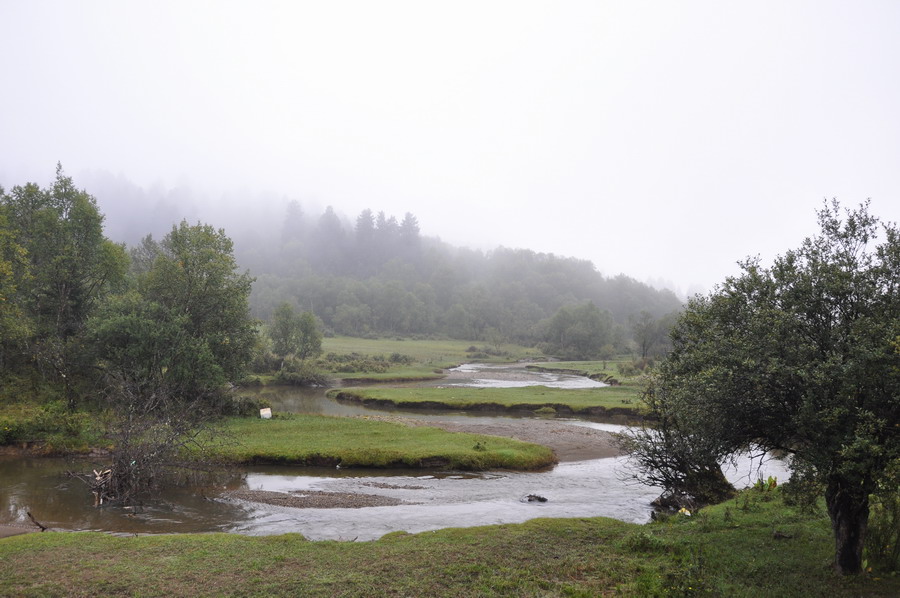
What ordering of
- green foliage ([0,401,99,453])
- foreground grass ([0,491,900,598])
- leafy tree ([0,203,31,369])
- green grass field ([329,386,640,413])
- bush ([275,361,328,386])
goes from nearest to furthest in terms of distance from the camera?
foreground grass ([0,491,900,598]), green foliage ([0,401,99,453]), leafy tree ([0,203,31,369]), green grass field ([329,386,640,413]), bush ([275,361,328,386])

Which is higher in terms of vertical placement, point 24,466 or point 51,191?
point 51,191

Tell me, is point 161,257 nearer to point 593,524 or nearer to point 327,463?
point 327,463

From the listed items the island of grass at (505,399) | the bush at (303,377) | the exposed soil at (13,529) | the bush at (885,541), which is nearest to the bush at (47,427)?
the exposed soil at (13,529)

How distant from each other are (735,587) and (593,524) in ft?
28.5

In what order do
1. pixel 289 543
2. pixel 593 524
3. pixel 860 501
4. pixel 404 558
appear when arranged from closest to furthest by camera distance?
pixel 860 501 < pixel 404 558 < pixel 289 543 < pixel 593 524

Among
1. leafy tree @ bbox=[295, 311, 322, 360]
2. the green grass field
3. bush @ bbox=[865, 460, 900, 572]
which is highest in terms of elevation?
leafy tree @ bbox=[295, 311, 322, 360]

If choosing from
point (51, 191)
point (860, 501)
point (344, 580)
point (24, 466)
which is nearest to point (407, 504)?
point (344, 580)

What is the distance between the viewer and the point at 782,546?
57.8 feet

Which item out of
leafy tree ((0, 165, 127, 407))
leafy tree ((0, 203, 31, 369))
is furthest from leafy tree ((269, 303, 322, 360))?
leafy tree ((0, 203, 31, 369))

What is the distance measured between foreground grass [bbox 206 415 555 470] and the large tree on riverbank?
20899 mm

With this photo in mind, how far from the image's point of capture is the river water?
23.1m

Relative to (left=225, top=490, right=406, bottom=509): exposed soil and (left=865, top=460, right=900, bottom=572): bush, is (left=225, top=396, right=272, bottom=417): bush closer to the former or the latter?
(left=225, top=490, right=406, bottom=509): exposed soil

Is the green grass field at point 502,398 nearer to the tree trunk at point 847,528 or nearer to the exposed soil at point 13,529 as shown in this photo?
the exposed soil at point 13,529

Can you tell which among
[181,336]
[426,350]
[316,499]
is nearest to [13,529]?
[316,499]
